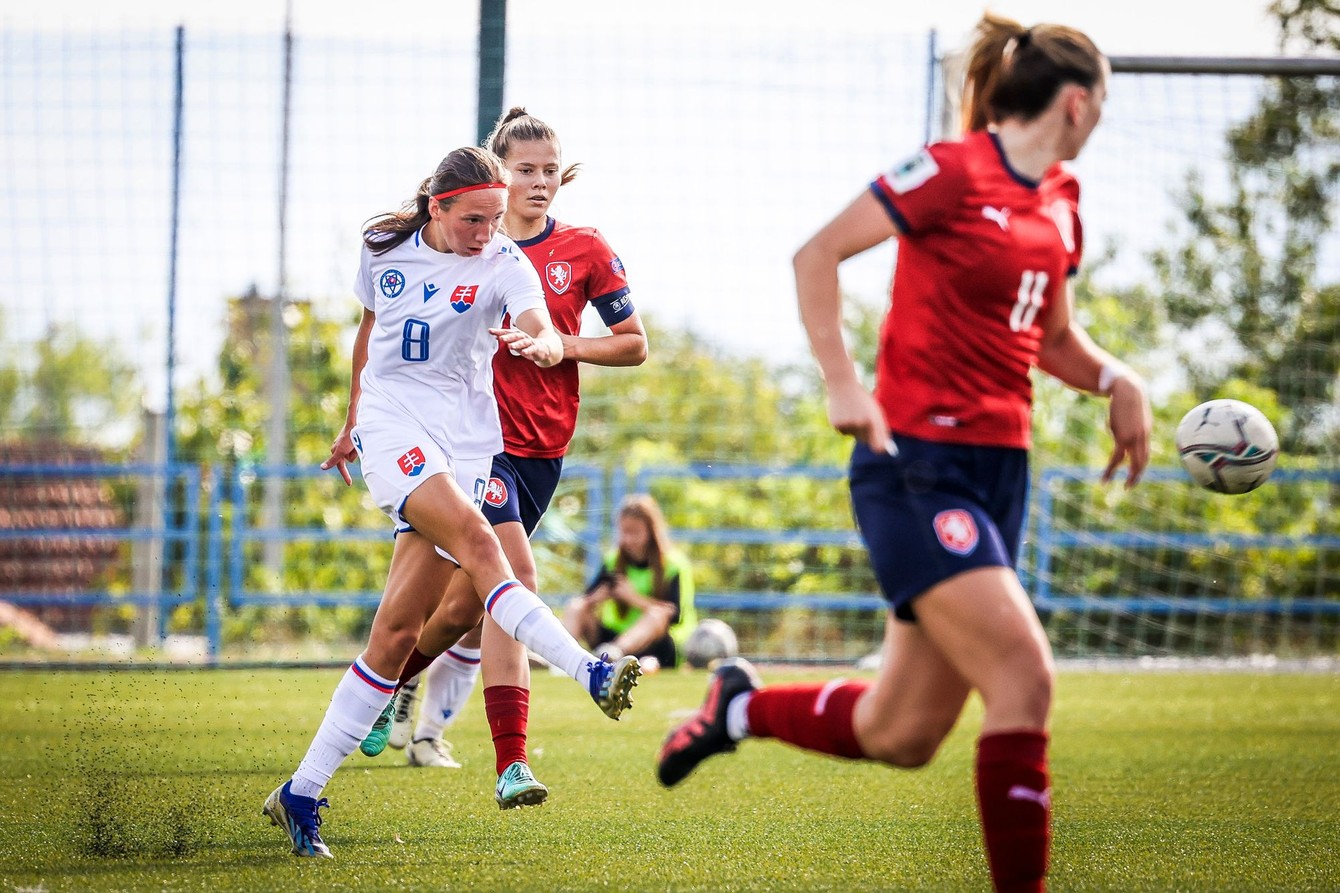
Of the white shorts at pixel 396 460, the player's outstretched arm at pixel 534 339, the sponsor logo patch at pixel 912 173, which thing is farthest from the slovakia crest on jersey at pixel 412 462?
the sponsor logo patch at pixel 912 173

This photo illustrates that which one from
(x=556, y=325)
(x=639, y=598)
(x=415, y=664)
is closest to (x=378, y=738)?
(x=415, y=664)

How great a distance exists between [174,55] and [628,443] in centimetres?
712

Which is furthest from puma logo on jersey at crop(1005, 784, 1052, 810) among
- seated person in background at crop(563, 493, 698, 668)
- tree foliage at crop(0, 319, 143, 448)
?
tree foliage at crop(0, 319, 143, 448)

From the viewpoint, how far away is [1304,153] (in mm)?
14844

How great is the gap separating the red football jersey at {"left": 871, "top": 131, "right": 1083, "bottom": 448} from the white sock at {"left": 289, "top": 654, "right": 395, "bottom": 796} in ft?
6.01

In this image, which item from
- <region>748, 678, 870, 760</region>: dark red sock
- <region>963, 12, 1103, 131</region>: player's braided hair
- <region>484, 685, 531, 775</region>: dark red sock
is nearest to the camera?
<region>963, 12, 1103, 131</region>: player's braided hair

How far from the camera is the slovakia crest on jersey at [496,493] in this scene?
5023 mm

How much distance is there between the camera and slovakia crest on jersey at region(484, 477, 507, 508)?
5.02 m

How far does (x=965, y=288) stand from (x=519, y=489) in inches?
95.8

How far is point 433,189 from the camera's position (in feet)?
14.5

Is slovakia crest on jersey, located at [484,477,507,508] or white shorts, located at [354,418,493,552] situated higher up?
white shorts, located at [354,418,493,552]

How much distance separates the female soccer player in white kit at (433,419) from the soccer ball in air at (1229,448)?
1.91 metres

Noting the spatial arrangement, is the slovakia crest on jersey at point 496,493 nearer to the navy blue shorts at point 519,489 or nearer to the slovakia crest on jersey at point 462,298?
the navy blue shorts at point 519,489

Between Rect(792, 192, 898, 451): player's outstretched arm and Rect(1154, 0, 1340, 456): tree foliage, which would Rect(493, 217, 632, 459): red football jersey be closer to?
Rect(792, 192, 898, 451): player's outstretched arm
